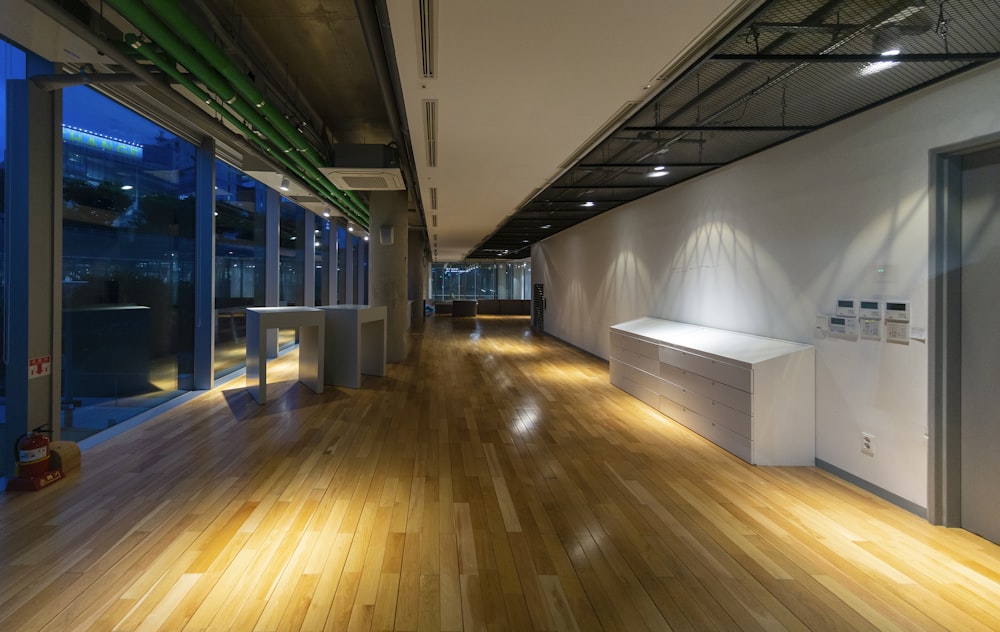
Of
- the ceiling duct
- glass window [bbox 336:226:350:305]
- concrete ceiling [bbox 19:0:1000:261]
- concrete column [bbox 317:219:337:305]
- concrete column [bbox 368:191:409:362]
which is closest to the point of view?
concrete ceiling [bbox 19:0:1000:261]

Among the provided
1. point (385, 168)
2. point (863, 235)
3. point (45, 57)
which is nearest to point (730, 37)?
point (863, 235)

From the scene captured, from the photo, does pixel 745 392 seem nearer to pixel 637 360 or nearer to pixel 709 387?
pixel 709 387

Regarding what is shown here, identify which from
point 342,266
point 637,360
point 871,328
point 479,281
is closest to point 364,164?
point 637,360

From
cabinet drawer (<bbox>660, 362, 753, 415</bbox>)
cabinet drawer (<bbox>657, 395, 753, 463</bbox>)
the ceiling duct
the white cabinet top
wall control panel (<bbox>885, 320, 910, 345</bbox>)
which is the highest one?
the ceiling duct

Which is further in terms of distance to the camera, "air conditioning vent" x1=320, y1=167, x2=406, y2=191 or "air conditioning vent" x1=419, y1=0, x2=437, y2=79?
"air conditioning vent" x1=320, y1=167, x2=406, y2=191

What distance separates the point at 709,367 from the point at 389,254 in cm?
613

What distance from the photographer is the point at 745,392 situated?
156 inches

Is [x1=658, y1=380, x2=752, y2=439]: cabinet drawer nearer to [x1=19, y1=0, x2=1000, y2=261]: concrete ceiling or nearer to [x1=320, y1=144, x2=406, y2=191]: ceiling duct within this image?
[x1=19, y1=0, x2=1000, y2=261]: concrete ceiling

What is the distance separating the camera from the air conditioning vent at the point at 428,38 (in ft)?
7.20

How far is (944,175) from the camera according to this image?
2867 millimetres

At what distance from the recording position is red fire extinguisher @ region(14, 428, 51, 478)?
10.4 feet

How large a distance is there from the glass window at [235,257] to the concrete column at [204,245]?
0.29m

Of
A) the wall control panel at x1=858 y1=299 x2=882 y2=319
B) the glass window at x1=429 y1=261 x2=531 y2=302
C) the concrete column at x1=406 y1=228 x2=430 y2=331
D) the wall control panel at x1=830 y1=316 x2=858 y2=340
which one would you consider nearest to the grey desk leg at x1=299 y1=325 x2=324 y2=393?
the wall control panel at x1=830 y1=316 x2=858 y2=340

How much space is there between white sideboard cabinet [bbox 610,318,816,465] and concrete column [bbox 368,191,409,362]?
5.24 m
